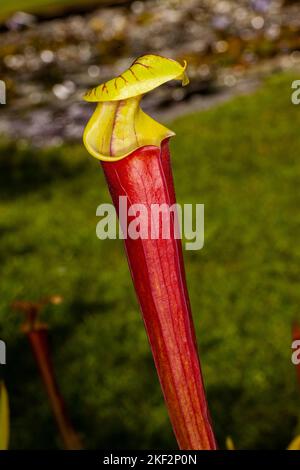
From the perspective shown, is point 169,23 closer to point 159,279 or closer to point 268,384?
point 268,384

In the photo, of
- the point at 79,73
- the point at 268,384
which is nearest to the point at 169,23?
the point at 79,73

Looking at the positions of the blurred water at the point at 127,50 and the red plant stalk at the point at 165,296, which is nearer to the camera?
the red plant stalk at the point at 165,296

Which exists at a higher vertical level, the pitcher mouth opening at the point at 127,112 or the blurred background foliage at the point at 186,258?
the blurred background foliage at the point at 186,258

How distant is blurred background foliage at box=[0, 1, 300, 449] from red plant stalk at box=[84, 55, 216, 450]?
1223 mm

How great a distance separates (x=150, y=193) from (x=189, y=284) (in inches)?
75.4

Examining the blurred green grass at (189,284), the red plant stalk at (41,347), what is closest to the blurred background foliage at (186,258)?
the blurred green grass at (189,284)

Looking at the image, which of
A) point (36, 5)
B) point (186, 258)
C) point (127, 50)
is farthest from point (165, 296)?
point (36, 5)

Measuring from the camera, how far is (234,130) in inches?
143

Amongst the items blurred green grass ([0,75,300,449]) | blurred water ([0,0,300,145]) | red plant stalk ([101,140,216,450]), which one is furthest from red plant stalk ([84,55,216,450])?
blurred water ([0,0,300,145])

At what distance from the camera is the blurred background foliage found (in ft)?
6.19

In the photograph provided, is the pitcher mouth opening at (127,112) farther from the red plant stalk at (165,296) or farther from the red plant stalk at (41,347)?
the red plant stalk at (41,347)

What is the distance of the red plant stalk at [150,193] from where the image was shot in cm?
56

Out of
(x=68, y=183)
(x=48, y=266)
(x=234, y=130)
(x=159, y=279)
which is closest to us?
(x=159, y=279)

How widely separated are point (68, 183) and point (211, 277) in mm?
1053
